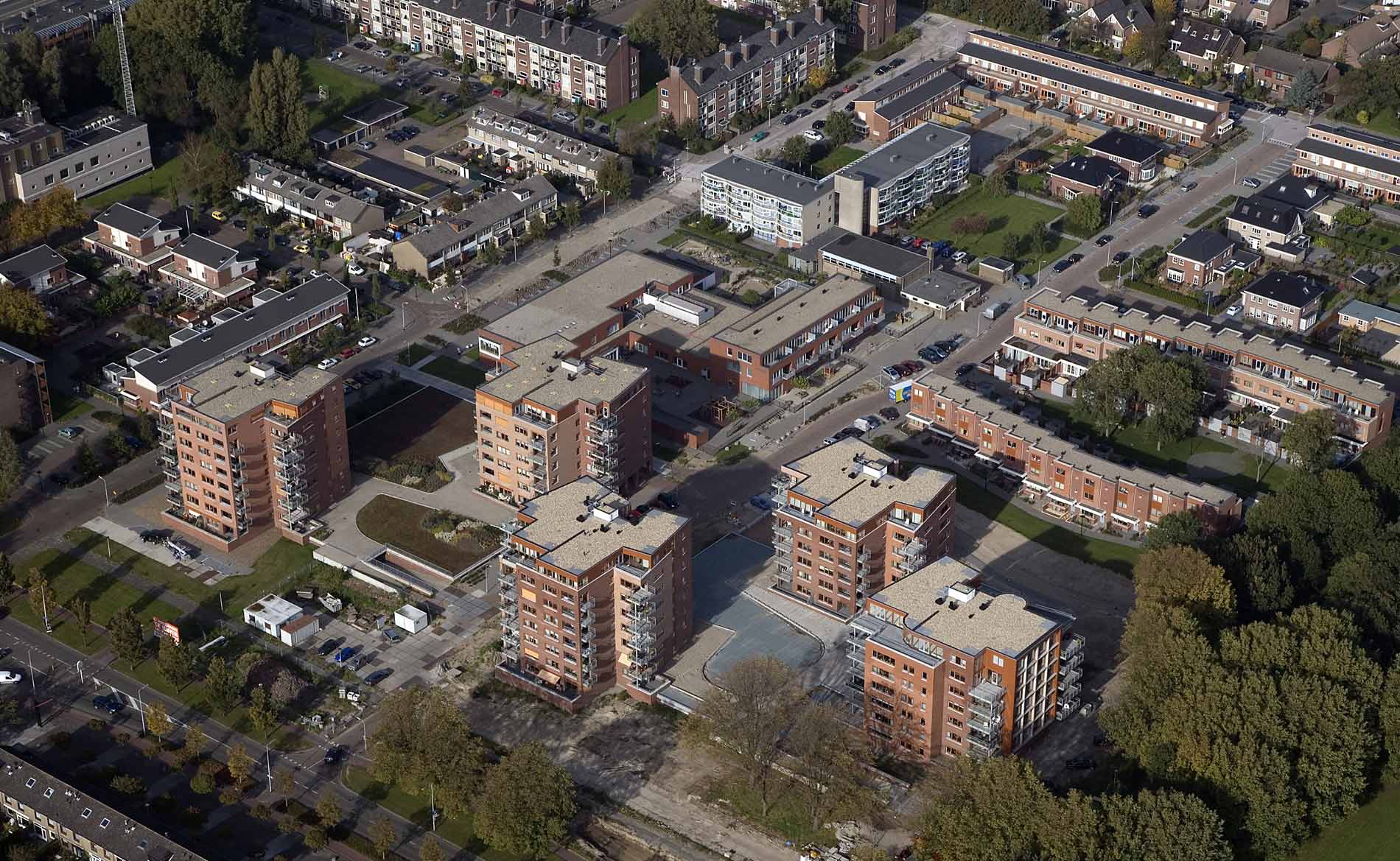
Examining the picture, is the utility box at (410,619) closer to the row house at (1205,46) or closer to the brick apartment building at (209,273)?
the brick apartment building at (209,273)

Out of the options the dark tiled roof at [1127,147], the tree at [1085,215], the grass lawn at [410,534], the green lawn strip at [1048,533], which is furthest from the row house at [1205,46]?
the grass lawn at [410,534]

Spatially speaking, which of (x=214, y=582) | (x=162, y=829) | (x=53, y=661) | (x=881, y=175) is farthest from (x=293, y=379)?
(x=881, y=175)

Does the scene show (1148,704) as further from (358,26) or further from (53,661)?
(358,26)

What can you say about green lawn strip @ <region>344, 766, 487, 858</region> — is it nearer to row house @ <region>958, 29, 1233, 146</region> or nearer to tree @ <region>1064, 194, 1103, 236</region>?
tree @ <region>1064, 194, 1103, 236</region>

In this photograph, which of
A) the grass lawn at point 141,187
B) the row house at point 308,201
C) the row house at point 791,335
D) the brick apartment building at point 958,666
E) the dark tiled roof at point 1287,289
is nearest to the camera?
the brick apartment building at point 958,666

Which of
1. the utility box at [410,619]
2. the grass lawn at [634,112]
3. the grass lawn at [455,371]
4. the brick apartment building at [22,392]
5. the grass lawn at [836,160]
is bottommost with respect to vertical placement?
the utility box at [410,619]

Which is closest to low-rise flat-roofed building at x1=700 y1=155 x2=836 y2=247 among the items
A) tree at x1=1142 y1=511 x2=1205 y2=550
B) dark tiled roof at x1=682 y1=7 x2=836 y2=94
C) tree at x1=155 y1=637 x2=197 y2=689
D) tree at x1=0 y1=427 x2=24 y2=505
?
dark tiled roof at x1=682 y1=7 x2=836 y2=94
